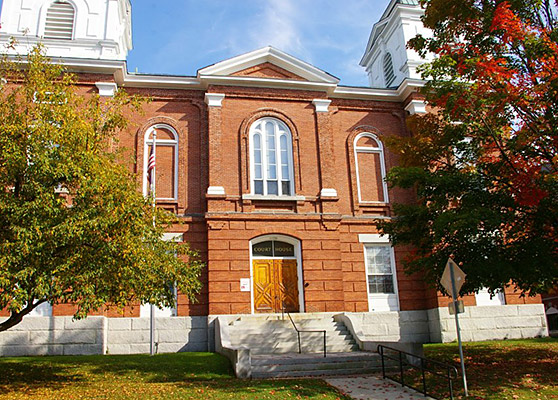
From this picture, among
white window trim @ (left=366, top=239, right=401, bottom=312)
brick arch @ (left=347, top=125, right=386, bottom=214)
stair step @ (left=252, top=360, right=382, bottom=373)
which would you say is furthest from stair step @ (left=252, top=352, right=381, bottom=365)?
brick arch @ (left=347, top=125, right=386, bottom=214)

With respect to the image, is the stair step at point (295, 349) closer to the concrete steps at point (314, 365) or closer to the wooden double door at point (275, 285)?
the concrete steps at point (314, 365)

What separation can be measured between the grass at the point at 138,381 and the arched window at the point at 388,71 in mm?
17148

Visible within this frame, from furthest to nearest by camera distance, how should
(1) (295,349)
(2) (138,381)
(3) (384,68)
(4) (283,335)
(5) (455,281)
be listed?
(3) (384,68) → (4) (283,335) → (1) (295,349) → (2) (138,381) → (5) (455,281)

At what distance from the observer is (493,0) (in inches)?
567

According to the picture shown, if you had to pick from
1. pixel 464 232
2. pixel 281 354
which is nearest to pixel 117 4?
pixel 281 354

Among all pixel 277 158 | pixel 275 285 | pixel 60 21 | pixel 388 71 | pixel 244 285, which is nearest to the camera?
pixel 244 285

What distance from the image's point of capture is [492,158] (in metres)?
14.2

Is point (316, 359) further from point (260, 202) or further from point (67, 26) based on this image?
point (67, 26)

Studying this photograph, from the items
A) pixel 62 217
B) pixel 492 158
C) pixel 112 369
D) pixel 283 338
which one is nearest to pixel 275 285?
pixel 283 338

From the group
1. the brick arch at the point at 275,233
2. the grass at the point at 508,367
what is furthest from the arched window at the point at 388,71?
the grass at the point at 508,367

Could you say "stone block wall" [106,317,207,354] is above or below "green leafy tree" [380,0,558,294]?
below

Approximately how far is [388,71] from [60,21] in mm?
16008

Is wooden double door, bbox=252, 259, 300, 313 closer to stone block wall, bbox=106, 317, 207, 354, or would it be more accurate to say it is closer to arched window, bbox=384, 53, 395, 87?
stone block wall, bbox=106, 317, 207, 354

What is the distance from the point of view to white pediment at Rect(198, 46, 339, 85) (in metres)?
21.3
